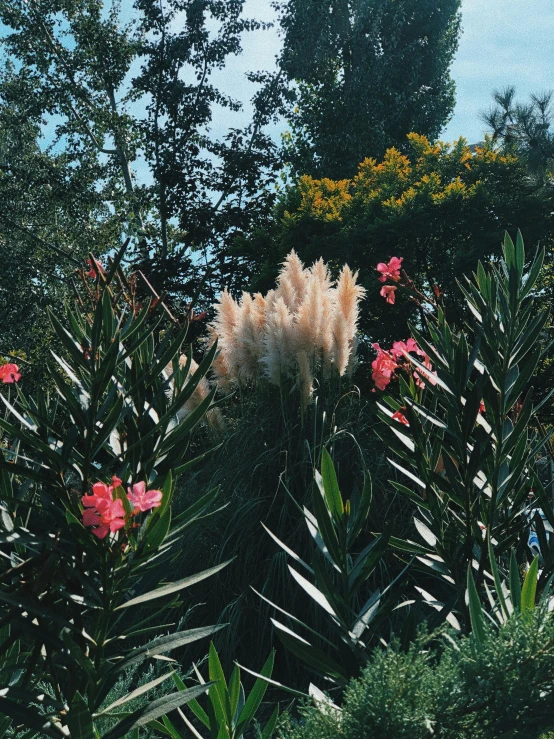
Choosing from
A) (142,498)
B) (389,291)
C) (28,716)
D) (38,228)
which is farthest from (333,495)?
(38,228)

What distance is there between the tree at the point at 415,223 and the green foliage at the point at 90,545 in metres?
7.36

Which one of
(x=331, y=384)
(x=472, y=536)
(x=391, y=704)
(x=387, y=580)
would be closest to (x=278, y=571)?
(x=387, y=580)

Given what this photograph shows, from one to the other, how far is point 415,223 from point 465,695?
866 cm

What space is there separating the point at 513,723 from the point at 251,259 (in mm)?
10038

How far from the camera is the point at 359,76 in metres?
15.8

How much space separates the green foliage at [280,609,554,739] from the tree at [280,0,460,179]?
14.6m

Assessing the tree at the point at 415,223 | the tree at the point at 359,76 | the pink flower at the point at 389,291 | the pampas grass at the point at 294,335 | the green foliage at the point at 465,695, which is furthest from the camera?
the tree at the point at 359,76

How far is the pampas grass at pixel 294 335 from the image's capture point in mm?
4055

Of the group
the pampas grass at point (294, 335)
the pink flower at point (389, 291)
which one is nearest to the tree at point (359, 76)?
the pampas grass at point (294, 335)

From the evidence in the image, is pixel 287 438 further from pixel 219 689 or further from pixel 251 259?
pixel 251 259

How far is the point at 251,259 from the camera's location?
1076 centimetres

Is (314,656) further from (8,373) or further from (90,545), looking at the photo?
(8,373)

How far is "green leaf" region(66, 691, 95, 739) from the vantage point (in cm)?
116

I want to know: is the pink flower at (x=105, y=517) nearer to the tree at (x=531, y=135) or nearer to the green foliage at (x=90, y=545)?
the green foliage at (x=90, y=545)
